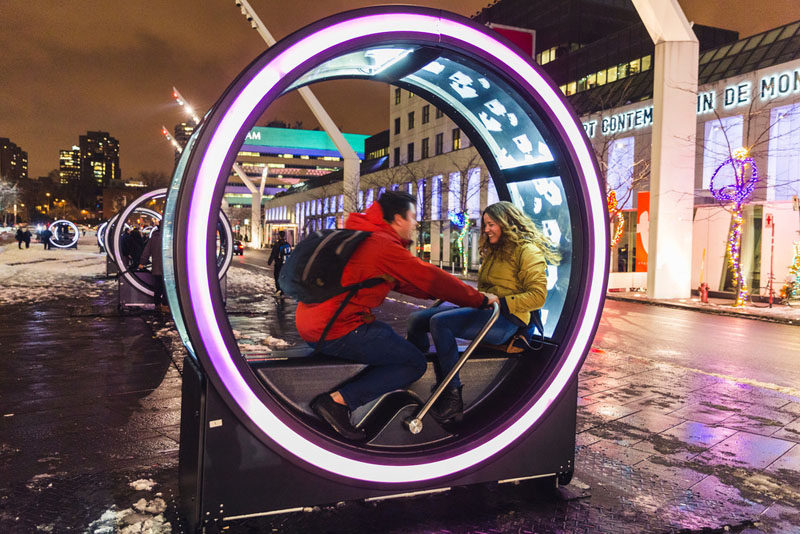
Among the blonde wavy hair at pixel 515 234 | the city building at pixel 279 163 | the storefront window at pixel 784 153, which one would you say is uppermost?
the city building at pixel 279 163

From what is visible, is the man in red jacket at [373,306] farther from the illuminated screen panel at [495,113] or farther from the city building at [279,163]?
the city building at [279,163]

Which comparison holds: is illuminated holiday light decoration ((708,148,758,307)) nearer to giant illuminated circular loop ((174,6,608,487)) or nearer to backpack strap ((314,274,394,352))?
giant illuminated circular loop ((174,6,608,487))

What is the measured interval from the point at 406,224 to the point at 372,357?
0.79m

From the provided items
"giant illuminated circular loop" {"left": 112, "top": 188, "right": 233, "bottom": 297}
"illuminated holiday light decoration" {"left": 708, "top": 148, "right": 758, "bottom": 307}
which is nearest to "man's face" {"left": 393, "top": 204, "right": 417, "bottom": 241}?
"giant illuminated circular loop" {"left": 112, "top": 188, "right": 233, "bottom": 297}

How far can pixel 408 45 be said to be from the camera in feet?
10.8

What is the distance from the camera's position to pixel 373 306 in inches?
134

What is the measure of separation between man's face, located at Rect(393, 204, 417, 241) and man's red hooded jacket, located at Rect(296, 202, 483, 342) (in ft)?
0.18

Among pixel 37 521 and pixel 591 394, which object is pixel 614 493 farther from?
pixel 37 521

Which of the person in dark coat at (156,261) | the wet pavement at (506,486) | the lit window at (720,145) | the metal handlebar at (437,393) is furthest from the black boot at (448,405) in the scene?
the lit window at (720,145)

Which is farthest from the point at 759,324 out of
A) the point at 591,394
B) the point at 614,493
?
the point at 614,493

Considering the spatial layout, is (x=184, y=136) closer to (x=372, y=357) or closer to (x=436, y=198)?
(x=436, y=198)

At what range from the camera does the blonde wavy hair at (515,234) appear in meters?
4.16

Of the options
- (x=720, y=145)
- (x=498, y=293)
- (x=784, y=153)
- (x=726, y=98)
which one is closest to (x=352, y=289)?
(x=498, y=293)

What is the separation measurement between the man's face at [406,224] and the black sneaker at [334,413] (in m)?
1.01
